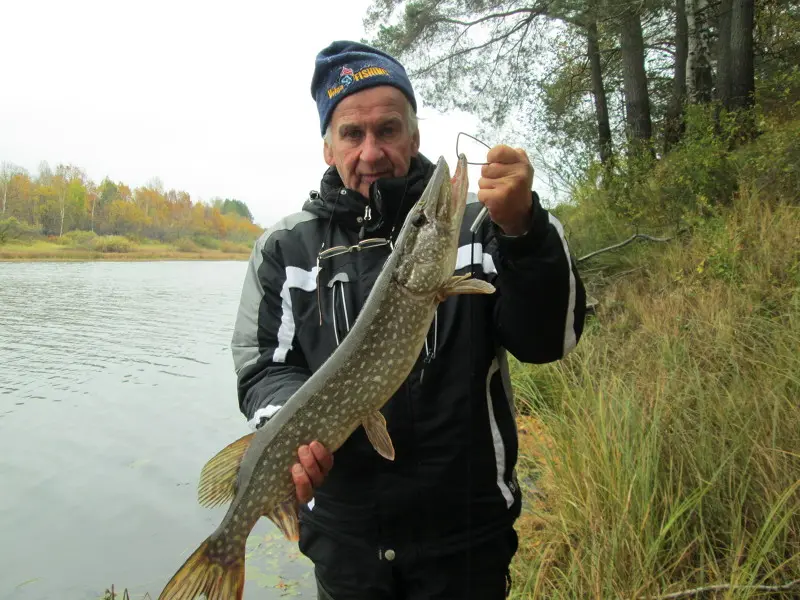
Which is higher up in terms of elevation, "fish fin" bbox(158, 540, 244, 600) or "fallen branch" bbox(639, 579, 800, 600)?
"fish fin" bbox(158, 540, 244, 600)

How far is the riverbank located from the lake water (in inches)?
1193

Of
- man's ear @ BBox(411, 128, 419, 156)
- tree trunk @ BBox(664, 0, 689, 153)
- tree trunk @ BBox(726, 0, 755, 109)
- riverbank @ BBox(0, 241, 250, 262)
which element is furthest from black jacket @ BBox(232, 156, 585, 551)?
riverbank @ BBox(0, 241, 250, 262)

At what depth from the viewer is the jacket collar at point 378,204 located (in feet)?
6.01

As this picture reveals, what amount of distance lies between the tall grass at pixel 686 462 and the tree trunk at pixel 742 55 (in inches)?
141

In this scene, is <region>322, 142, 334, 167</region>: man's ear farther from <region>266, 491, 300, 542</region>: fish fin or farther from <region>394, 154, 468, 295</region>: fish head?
<region>266, 491, 300, 542</region>: fish fin

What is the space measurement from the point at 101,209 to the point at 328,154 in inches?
2592

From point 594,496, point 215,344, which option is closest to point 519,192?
point 594,496

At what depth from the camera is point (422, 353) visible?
5.65 ft

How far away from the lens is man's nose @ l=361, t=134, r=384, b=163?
6.13 ft

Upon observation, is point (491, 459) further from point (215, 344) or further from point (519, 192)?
point (215, 344)

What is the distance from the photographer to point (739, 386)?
8.82ft

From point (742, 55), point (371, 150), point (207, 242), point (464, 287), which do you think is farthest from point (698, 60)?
point (207, 242)

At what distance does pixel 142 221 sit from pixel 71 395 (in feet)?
189

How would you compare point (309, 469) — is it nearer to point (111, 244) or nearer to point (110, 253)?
point (110, 253)
